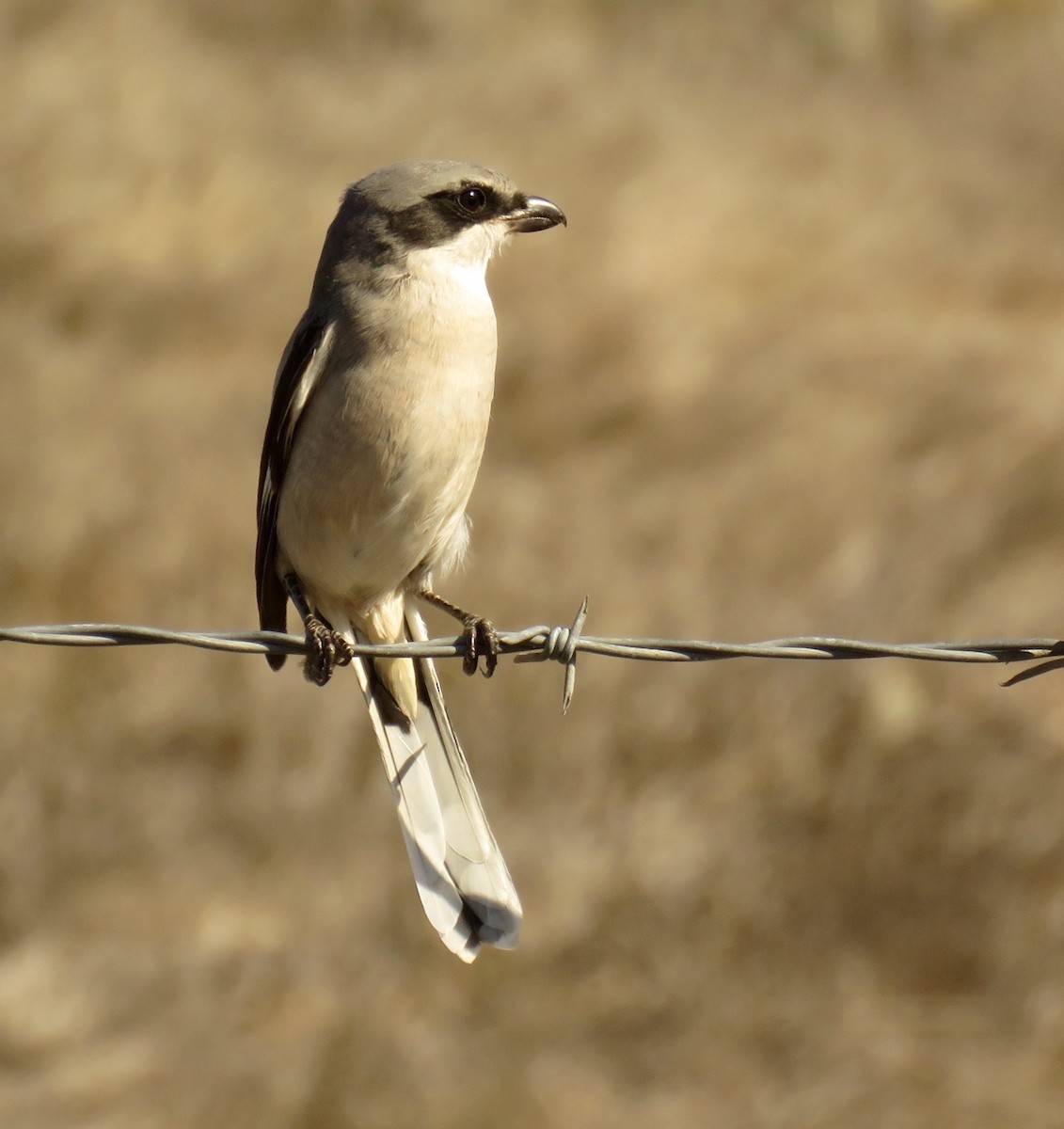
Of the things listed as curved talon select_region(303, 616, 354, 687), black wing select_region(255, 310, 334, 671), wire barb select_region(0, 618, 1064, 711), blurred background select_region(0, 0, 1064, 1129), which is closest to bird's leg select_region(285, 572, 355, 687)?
curved talon select_region(303, 616, 354, 687)

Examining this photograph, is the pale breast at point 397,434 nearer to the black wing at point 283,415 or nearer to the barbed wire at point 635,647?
the black wing at point 283,415

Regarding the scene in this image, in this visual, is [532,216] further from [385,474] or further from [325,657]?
[325,657]

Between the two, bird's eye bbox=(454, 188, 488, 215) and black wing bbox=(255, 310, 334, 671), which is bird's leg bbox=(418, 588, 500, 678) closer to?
black wing bbox=(255, 310, 334, 671)

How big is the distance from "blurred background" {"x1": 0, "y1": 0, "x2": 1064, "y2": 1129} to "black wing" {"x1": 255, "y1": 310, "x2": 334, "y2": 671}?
3.78 metres

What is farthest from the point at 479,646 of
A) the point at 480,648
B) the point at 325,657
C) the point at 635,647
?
the point at 635,647

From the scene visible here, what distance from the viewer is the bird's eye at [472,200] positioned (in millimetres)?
5531

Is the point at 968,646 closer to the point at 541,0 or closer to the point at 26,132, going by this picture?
the point at 26,132

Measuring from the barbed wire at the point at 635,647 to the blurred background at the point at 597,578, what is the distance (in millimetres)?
4707

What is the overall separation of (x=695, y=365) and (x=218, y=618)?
4.24 m

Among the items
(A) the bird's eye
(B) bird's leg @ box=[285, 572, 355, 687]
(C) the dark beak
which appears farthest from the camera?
(C) the dark beak

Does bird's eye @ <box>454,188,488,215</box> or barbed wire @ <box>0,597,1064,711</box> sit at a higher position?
bird's eye @ <box>454,188,488,215</box>

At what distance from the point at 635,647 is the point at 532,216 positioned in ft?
7.43

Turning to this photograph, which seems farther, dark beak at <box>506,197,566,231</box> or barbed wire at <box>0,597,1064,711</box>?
dark beak at <box>506,197,566,231</box>

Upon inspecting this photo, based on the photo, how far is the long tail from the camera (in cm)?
496
